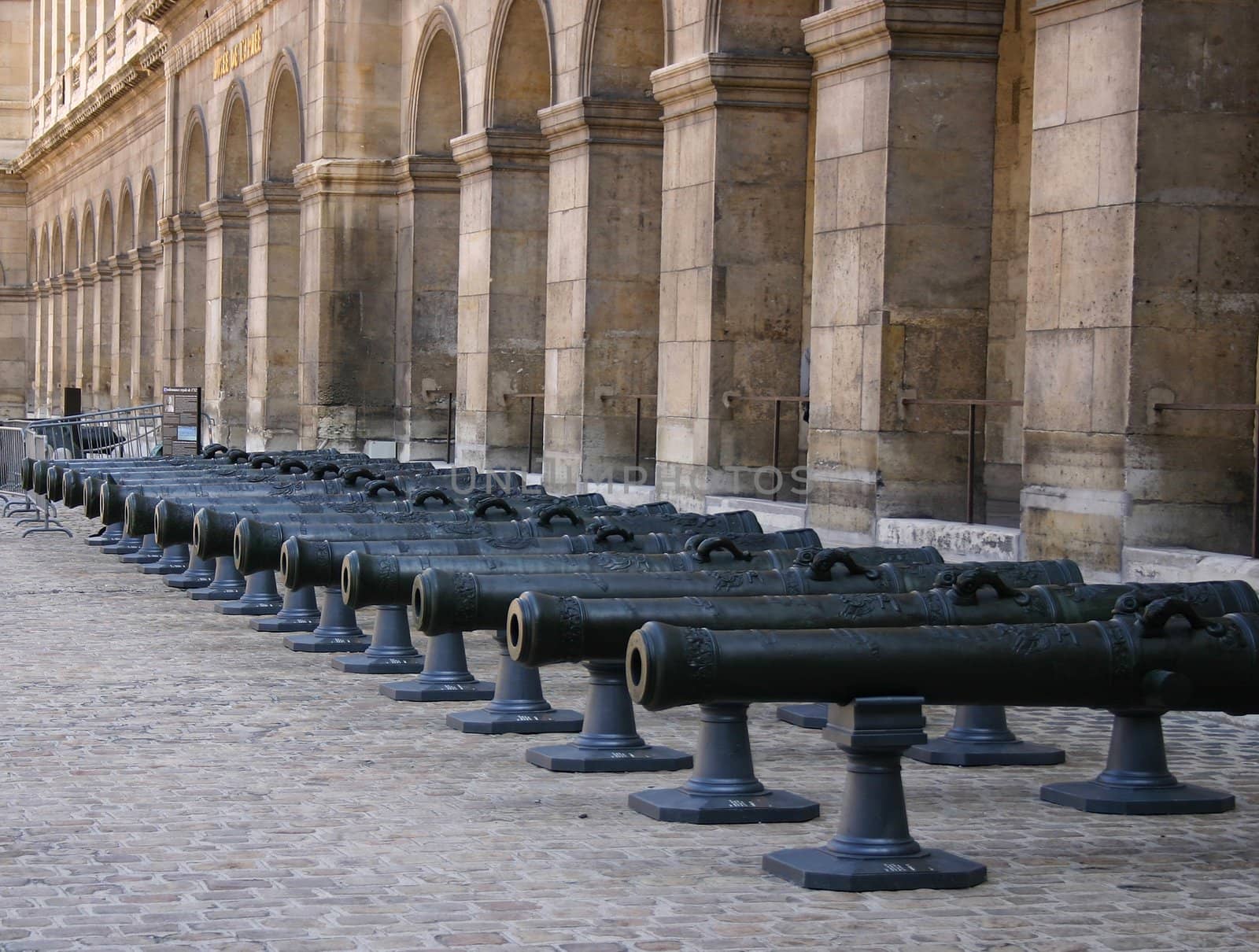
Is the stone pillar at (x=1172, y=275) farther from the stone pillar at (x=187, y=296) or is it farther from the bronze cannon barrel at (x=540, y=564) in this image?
Answer: the stone pillar at (x=187, y=296)

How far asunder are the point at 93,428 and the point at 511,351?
12.8 meters

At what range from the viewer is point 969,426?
14648 millimetres

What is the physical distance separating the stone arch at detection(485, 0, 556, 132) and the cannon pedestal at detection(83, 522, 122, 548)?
225 inches

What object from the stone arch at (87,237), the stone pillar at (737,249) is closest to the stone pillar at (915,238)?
the stone pillar at (737,249)

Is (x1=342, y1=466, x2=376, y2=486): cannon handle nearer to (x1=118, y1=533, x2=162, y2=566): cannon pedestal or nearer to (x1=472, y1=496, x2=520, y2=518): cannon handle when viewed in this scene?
(x1=472, y1=496, x2=520, y2=518): cannon handle

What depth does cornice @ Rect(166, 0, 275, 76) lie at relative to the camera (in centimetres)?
3219

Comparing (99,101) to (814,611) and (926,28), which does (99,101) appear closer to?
(926,28)

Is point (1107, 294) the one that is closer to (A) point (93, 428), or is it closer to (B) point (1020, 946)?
(B) point (1020, 946)

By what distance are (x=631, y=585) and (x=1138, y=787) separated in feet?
7.24

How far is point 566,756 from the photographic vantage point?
8977 millimetres

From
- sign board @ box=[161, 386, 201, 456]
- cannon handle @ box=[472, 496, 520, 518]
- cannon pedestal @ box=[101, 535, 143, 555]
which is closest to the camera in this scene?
cannon handle @ box=[472, 496, 520, 518]

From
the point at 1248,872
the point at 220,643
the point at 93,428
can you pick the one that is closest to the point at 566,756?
the point at 1248,872

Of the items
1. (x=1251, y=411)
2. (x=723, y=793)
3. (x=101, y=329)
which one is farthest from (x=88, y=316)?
(x=723, y=793)

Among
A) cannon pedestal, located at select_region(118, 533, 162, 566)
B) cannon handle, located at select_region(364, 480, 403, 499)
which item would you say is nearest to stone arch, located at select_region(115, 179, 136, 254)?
cannon pedestal, located at select_region(118, 533, 162, 566)
